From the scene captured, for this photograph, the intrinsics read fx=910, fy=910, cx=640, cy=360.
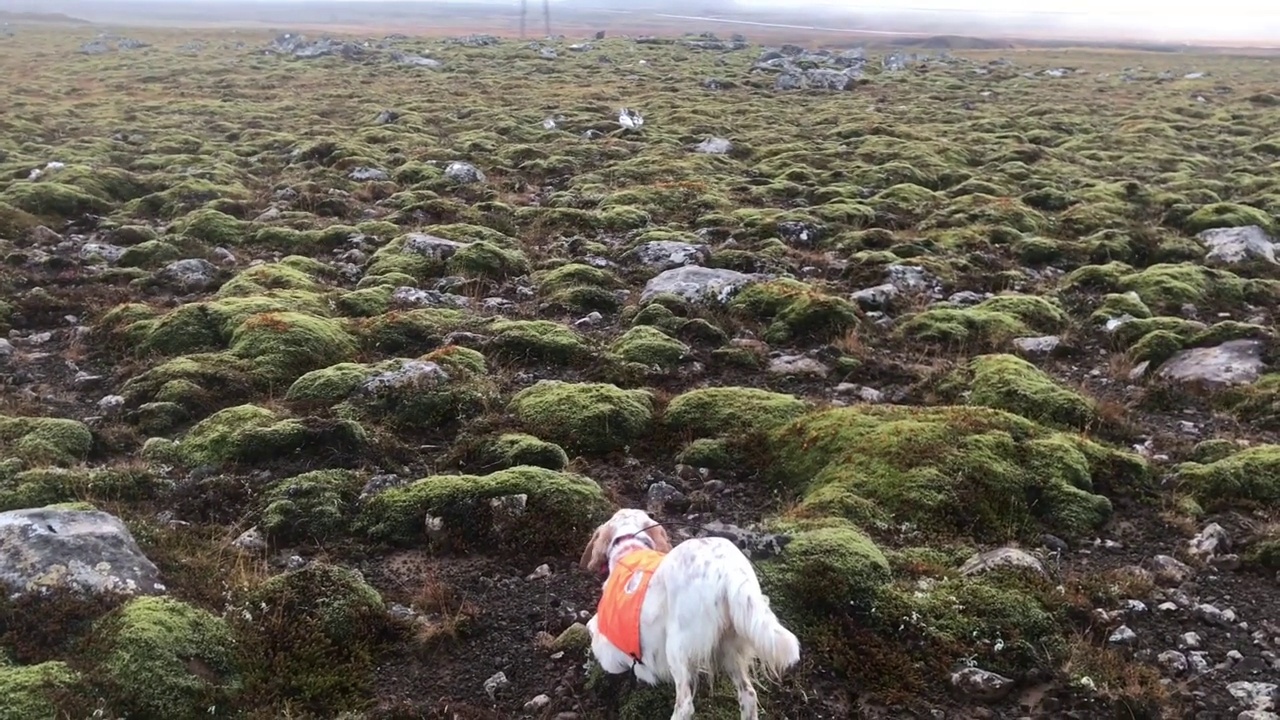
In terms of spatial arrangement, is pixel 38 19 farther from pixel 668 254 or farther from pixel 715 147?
pixel 668 254

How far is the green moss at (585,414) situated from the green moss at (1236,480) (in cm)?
568

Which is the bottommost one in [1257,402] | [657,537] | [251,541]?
[251,541]

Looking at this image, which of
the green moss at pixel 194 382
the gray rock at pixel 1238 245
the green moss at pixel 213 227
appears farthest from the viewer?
the green moss at pixel 213 227

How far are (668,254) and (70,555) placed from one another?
12397 mm

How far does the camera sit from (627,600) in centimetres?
592

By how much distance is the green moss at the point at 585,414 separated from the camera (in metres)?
10.3

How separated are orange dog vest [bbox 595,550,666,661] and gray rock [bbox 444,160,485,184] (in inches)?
768

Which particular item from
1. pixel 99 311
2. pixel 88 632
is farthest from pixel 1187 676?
pixel 99 311

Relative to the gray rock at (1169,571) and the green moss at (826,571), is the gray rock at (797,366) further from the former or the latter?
the gray rock at (1169,571)

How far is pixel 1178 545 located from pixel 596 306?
9.23m

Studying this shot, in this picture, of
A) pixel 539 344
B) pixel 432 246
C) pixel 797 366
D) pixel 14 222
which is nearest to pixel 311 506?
pixel 539 344

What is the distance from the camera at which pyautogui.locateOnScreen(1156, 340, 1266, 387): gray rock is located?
1176 centimetres

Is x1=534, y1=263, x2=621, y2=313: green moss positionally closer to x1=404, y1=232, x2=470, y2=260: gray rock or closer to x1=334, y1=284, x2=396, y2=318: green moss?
x1=404, y1=232, x2=470, y2=260: gray rock

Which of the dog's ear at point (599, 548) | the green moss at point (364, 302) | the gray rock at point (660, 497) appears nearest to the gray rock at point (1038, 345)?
the gray rock at point (660, 497)
